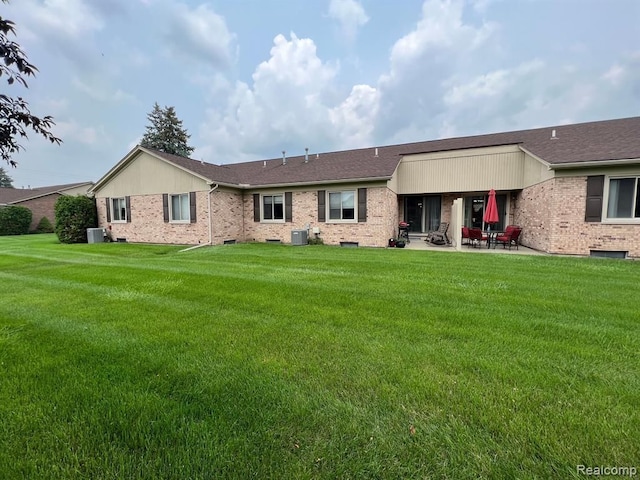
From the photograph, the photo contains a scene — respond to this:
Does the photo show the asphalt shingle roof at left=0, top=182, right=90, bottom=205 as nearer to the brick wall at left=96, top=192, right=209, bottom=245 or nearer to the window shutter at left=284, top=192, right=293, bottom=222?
the brick wall at left=96, top=192, right=209, bottom=245

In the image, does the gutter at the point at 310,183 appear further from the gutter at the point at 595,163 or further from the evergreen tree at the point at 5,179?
the evergreen tree at the point at 5,179

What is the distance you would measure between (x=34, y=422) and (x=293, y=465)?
1.87 m

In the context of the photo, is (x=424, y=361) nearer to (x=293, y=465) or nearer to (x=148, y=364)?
(x=293, y=465)

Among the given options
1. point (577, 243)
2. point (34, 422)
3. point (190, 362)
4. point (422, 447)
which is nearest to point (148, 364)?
point (190, 362)

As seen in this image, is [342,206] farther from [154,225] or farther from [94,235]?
[94,235]

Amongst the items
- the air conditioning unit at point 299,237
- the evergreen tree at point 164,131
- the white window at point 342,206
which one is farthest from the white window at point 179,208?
the evergreen tree at point 164,131

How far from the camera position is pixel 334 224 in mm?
13781

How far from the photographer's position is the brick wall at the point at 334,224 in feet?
42.6

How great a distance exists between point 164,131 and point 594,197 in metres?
39.5

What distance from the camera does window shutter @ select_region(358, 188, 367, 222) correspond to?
13.2 meters

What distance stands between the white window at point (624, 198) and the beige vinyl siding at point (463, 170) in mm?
4079

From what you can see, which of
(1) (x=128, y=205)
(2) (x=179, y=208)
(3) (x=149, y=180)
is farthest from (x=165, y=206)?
(1) (x=128, y=205)

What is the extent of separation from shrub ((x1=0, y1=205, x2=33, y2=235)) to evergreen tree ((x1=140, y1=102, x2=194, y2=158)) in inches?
561

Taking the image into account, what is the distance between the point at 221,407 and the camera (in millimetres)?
2266
